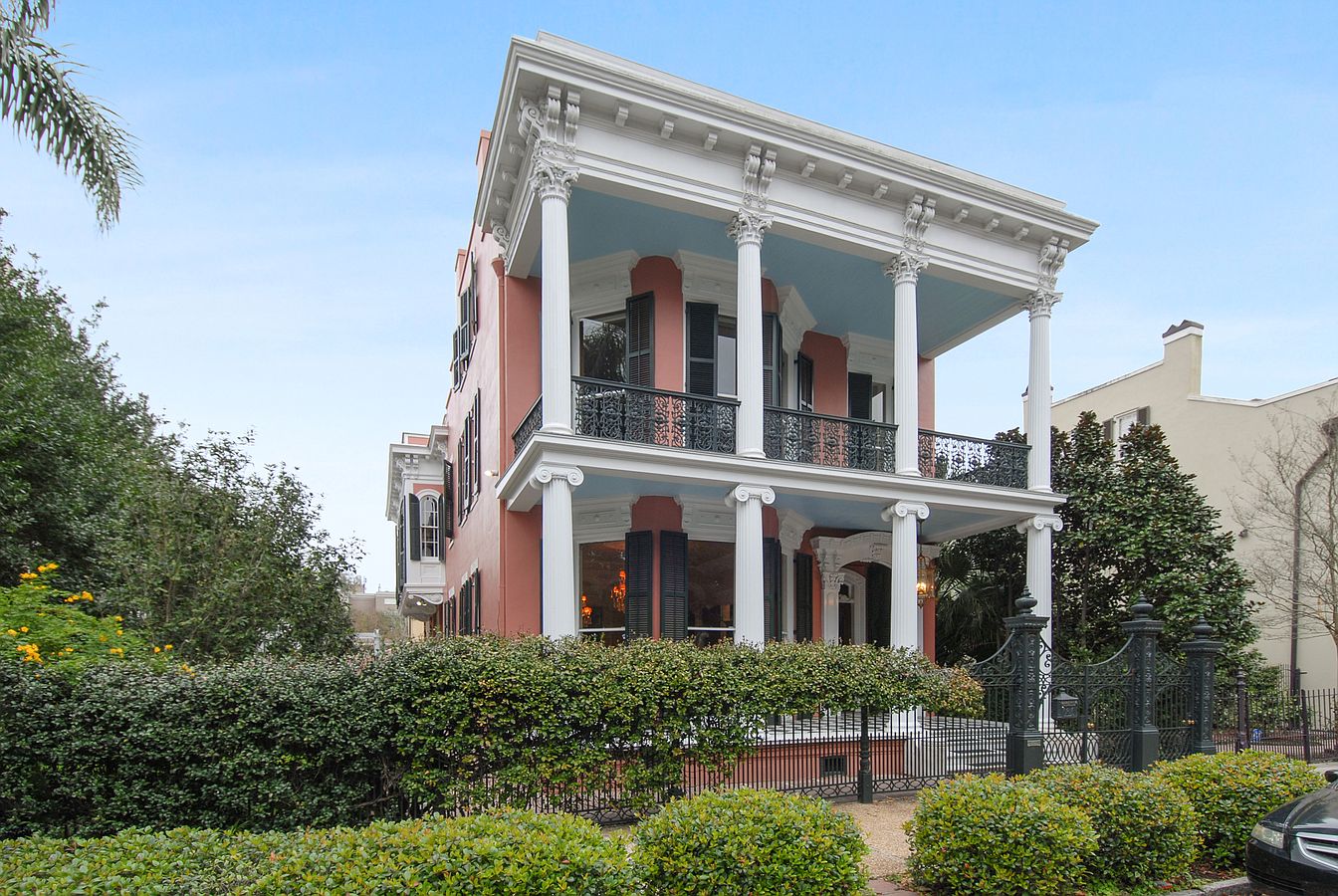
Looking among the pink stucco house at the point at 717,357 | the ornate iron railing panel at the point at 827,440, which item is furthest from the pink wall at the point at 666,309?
the ornate iron railing panel at the point at 827,440

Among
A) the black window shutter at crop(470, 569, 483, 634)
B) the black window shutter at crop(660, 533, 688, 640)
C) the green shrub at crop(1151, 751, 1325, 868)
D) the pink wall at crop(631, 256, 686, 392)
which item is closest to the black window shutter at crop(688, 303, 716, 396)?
the pink wall at crop(631, 256, 686, 392)

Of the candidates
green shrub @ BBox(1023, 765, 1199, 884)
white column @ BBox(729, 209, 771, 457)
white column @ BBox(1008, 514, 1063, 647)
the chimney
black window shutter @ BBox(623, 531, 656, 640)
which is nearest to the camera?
green shrub @ BBox(1023, 765, 1199, 884)

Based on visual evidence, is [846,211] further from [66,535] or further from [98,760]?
[66,535]

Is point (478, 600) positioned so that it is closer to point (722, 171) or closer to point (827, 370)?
point (827, 370)

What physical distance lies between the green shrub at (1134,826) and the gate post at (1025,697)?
2339 mm

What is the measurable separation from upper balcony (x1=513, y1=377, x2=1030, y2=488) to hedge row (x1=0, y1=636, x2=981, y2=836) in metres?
3.68

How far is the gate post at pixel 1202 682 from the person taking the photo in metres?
9.83

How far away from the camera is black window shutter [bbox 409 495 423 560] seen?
74.8ft

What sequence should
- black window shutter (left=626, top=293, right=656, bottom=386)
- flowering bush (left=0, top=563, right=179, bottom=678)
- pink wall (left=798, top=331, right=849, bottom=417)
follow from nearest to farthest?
flowering bush (left=0, top=563, right=179, bottom=678) < black window shutter (left=626, top=293, right=656, bottom=386) < pink wall (left=798, top=331, right=849, bottom=417)

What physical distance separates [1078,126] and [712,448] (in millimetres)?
7216

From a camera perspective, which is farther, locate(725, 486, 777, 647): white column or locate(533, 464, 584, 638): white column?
locate(725, 486, 777, 647): white column

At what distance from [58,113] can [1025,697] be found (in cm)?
1317

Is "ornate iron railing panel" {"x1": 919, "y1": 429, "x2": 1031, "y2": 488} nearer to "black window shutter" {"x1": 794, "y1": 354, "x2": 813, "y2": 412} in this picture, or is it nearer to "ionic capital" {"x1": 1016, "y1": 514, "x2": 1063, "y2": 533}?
"ionic capital" {"x1": 1016, "y1": 514, "x2": 1063, "y2": 533}

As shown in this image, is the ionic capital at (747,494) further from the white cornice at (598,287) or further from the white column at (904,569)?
the white cornice at (598,287)
